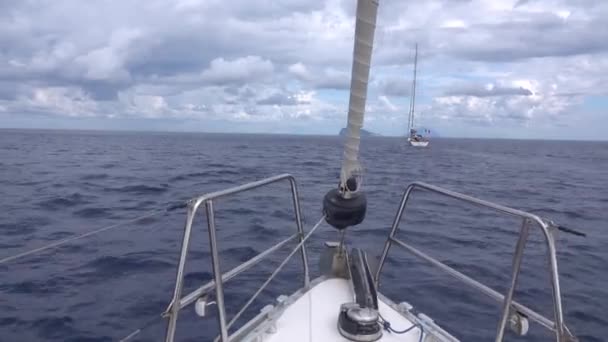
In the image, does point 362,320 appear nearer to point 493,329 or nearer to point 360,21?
point 360,21

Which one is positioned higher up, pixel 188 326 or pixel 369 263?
pixel 369 263

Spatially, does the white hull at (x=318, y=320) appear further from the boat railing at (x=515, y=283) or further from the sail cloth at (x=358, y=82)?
the sail cloth at (x=358, y=82)

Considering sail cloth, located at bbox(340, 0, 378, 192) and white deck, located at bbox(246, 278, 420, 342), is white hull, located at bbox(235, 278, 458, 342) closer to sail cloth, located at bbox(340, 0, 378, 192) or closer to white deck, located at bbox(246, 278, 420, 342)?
white deck, located at bbox(246, 278, 420, 342)

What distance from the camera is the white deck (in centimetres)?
272

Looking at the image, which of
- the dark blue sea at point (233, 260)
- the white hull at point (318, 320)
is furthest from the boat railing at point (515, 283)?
the dark blue sea at point (233, 260)

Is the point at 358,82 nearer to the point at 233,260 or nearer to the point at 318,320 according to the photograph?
the point at 318,320

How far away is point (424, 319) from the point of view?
303cm

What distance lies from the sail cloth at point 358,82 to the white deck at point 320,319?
0.81 metres

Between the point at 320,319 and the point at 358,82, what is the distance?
1.63 metres

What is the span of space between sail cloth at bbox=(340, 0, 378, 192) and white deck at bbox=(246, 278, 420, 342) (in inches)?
32.0

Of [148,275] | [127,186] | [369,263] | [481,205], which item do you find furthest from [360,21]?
[127,186]

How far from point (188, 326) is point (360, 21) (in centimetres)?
410

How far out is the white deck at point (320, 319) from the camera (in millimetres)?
2725

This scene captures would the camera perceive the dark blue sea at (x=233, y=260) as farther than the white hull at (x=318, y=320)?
Yes
